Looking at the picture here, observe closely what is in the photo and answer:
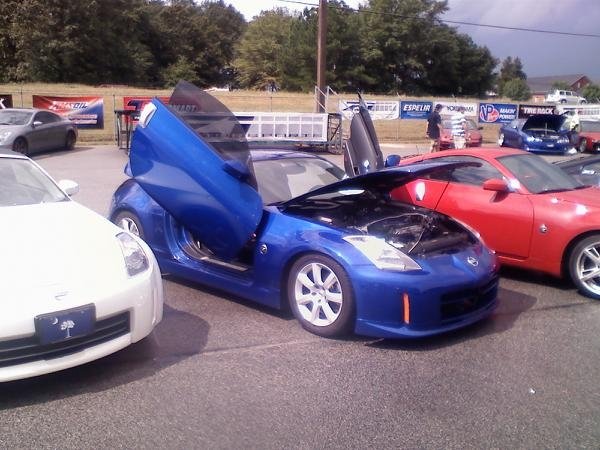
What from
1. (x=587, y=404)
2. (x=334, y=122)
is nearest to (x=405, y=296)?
(x=587, y=404)

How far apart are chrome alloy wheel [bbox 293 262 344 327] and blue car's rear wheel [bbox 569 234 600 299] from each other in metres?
2.63

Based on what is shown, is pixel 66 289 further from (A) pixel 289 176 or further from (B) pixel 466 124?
(B) pixel 466 124

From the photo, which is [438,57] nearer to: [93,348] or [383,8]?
[383,8]

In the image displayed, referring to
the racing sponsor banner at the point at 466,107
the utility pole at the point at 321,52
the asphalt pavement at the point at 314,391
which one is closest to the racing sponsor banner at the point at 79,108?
the utility pole at the point at 321,52

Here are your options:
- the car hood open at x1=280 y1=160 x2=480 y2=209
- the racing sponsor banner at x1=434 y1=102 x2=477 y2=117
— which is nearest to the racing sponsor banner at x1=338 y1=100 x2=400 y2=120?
the racing sponsor banner at x1=434 y1=102 x2=477 y2=117

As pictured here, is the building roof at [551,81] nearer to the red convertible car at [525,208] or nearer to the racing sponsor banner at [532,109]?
the racing sponsor banner at [532,109]

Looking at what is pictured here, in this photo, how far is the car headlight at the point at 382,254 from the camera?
166 inches

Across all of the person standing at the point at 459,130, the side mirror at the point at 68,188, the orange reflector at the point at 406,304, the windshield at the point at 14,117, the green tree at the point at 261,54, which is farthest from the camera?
the green tree at the point at 261,54

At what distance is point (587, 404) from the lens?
11.6 ft

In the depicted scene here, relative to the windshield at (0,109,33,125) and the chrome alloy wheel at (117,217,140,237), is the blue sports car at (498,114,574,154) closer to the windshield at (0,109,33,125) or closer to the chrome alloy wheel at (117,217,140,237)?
the windshield at (0,109,33,125)

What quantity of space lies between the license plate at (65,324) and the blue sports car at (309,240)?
156 centimetres

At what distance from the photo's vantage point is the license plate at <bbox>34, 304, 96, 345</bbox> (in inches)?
131

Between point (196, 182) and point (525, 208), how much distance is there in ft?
10.6

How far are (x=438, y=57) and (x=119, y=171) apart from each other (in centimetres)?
5701
